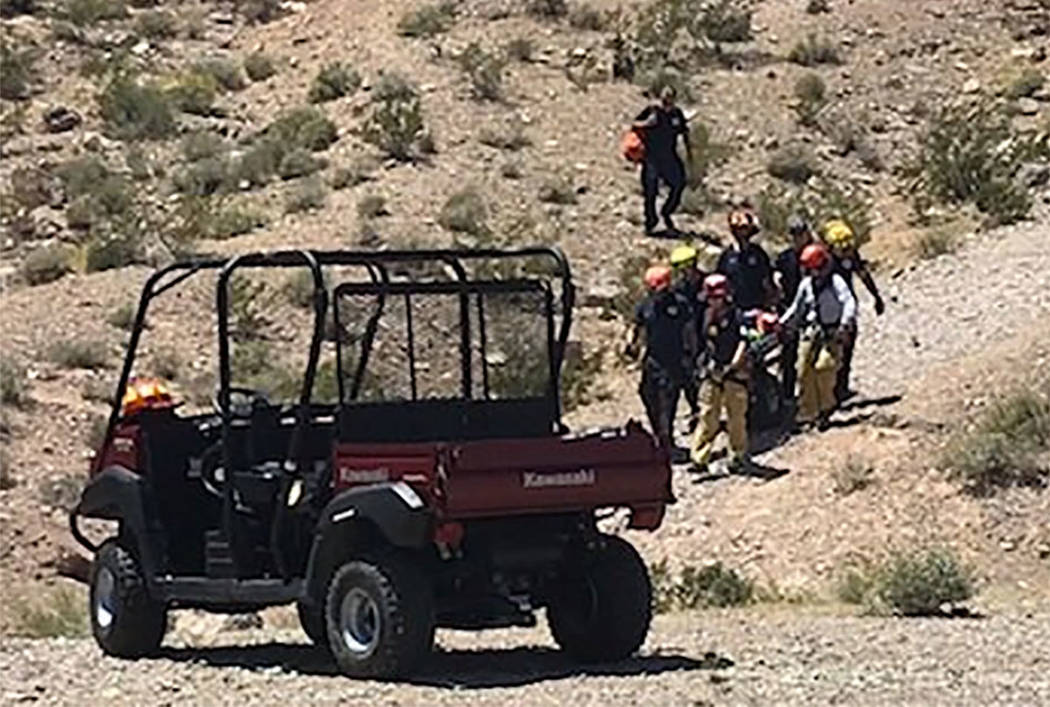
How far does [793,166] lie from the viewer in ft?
137

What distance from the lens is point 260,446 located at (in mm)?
16672

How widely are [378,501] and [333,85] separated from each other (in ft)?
98.9

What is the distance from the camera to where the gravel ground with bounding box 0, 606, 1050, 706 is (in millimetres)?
14711

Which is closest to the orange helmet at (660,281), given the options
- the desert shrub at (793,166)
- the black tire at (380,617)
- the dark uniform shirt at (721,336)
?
the dark uniform shirt at (721,336)

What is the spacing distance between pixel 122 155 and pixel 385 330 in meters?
23.6

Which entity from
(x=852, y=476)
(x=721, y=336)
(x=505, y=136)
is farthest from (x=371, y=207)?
(x=852, y=476)

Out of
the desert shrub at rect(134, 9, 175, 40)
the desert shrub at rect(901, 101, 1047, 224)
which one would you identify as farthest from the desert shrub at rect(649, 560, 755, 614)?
the desert shrub at rect(134, 9, 175, 40)

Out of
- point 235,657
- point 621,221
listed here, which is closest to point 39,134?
point 621,221

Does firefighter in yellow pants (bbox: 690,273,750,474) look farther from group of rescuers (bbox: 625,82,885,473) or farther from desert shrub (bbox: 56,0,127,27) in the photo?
desert shrub (bbox: 56,0,127,27)

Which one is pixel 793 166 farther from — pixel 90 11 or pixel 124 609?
pixel 124 609

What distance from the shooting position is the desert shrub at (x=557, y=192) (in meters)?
40.0

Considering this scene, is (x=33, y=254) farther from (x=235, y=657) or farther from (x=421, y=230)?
(x=235, y=657)

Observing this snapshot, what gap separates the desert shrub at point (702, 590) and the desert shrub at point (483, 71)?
21.7 metres

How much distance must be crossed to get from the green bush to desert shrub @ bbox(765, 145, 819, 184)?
1241 centimetres
